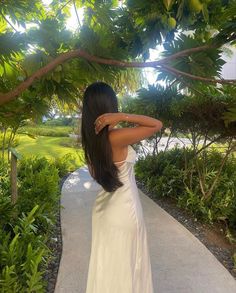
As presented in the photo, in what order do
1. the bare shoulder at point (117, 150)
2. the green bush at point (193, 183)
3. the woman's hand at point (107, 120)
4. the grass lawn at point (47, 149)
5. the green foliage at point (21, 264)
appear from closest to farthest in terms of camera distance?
1. the woman's hand at point (107, 120)
2. the bare shoulder at point (117, 150)
3. the green foliage at point (21, 264)
4. the green bush at point (193, 183)
5. the grass lawn at point (47, 149)

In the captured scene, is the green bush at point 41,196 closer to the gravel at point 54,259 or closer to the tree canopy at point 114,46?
the gravel at point 54,259

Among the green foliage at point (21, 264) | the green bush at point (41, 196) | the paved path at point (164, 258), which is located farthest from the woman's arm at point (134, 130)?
the green bush at point (41, 196)

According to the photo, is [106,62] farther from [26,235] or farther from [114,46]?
[26,235]

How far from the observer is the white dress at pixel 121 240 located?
6.90 feet

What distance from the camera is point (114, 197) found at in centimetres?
211

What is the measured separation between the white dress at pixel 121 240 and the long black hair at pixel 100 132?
0.11 m

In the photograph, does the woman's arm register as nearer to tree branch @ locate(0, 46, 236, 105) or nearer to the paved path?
tree branch @ locate(0, 46, 236, 105)

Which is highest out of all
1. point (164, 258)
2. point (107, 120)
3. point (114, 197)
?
point (107, 120)

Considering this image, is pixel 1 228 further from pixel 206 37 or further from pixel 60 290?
pixel 206 37

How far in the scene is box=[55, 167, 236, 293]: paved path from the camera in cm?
330

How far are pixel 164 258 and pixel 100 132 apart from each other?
253 centimetres

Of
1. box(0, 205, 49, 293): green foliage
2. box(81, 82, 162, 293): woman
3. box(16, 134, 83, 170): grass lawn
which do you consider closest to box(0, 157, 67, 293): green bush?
box(0, 205, 49, 293): green foliage

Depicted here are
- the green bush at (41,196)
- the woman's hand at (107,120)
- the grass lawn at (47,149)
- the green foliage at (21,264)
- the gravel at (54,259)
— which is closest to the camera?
the woman's hand at (107,120)

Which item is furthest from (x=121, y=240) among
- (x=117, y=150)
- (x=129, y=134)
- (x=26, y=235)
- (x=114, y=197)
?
(x=26, y=235)
